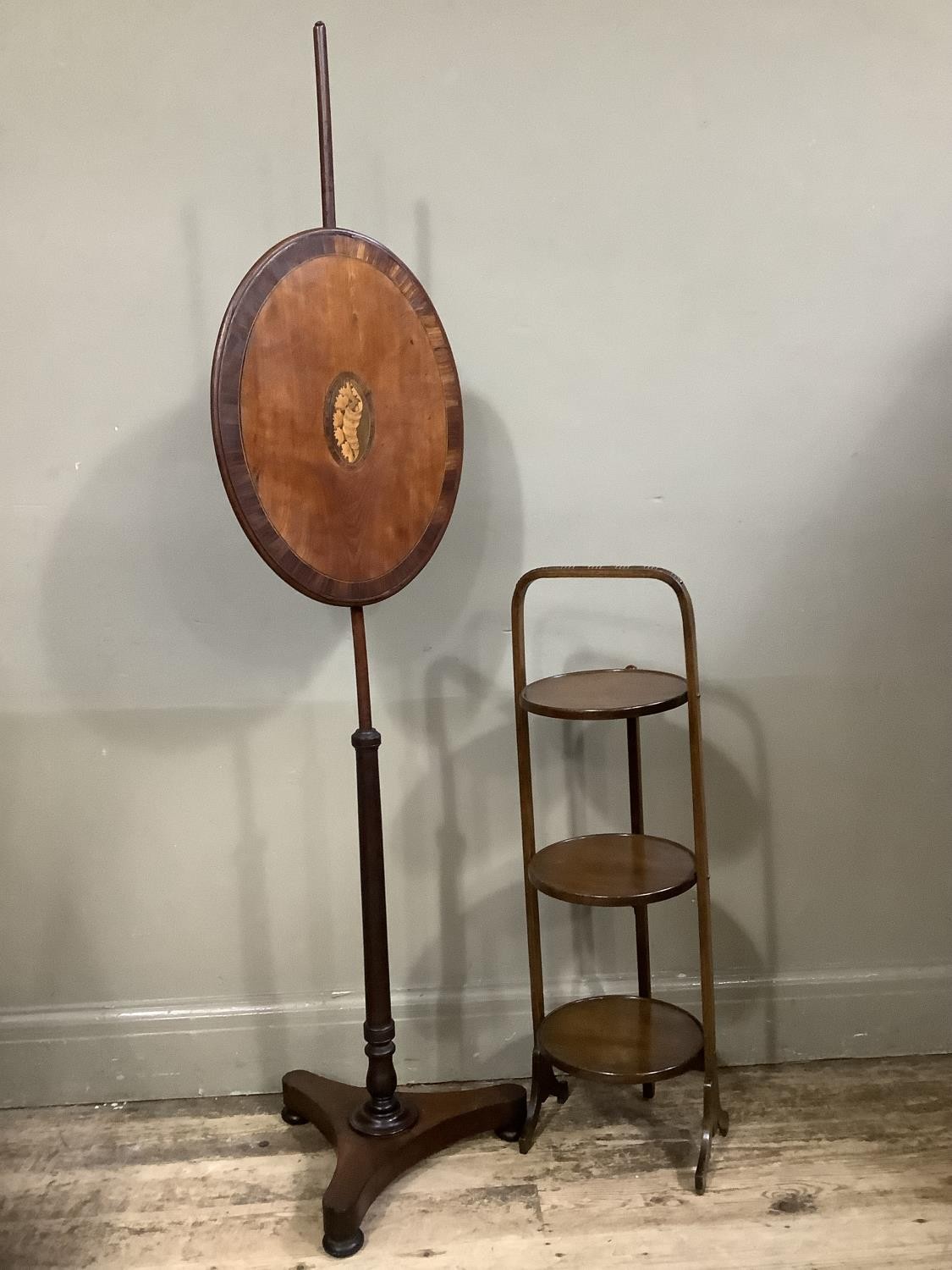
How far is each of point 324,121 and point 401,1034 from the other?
1547 mm

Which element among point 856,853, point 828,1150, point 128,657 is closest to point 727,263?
point 856,853

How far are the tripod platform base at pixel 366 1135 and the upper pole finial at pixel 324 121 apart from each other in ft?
4.56

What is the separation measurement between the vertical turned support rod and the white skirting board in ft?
0.88

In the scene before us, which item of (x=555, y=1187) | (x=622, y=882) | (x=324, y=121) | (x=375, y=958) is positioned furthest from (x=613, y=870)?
(x=324, y=121)

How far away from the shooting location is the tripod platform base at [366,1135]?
1613 mm

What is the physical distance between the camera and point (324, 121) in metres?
1.53

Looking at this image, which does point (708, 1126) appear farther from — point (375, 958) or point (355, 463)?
point (355, 463)

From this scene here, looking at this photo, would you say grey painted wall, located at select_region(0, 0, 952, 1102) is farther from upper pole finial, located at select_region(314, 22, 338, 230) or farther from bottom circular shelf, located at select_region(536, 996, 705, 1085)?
upper pole finial, located at select_region(314, 22, 338, 230)

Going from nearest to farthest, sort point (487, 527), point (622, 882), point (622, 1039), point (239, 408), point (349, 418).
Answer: point (239, 408), point (349, 418), point (622, 882), point (622, 1039), point (487, 527)

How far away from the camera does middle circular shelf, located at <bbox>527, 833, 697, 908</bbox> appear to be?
5.43ft

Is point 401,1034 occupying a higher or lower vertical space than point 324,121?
lower

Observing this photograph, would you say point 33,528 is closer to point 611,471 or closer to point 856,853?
point 611,471

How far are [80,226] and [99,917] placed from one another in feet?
4.03

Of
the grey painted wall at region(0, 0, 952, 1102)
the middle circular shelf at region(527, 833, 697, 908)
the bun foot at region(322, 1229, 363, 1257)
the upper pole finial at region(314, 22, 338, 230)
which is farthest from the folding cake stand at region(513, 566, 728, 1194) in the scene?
the upper pole finial at region(314, 22, 338, 230)
